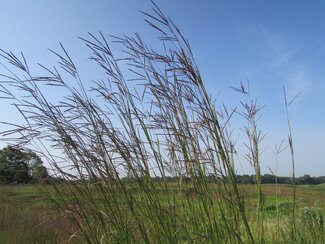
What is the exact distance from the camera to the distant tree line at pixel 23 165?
231 cm

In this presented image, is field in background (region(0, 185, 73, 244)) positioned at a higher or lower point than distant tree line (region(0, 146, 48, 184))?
lower

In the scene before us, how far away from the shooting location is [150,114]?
7.76 feet

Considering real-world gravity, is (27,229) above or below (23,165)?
below

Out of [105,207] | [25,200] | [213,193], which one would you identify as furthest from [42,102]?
[213,193]

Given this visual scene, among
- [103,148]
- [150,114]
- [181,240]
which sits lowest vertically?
[181,240]

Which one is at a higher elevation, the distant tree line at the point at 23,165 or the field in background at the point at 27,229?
the distant tree line at the point at 23,165

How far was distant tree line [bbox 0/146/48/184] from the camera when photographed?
2311mm

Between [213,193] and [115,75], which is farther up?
[115,75]

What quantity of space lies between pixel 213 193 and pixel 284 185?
4.41ft

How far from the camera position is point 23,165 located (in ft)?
7.89

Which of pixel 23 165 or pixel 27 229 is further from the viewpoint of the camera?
pixel 27 229

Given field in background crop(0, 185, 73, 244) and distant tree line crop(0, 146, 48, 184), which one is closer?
distant tree line crop(0, 146, 48, 184)

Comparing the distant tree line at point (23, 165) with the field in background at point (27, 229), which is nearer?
the distant tree line at point (23, 165)

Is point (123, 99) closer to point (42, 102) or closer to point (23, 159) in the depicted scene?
point (42, 102)
